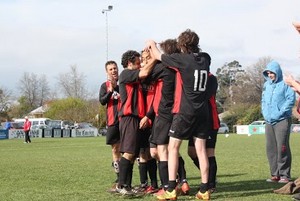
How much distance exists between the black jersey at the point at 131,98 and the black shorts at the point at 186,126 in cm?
85

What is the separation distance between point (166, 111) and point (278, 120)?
10.3 feet

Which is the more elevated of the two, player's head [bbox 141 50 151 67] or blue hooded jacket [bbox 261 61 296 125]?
player's head [bbox 141 50 151 67]

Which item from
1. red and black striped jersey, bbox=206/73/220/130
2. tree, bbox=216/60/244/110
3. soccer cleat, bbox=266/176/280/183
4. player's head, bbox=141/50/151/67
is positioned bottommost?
soccer cleat, bbox=266/176/280/183

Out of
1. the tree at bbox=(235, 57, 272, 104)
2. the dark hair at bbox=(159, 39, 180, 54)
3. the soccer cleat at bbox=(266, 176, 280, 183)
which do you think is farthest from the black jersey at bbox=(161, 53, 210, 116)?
the tree at bbox=(235, 57, 272, 104)

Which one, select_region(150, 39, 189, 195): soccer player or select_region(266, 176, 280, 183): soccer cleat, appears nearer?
select_region(150, 39, 189, 195): soccer player

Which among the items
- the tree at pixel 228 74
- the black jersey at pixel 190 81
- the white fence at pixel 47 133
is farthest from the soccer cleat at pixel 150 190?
the tree at pixel 228 74

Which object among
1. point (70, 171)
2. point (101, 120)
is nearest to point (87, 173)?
point (70, 171)

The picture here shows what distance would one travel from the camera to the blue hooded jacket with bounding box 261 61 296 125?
30.7ft

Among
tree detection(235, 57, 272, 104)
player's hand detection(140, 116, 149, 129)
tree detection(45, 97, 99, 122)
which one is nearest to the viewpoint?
player's hand detection(140, 116, 149, 129)

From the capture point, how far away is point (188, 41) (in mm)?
6809

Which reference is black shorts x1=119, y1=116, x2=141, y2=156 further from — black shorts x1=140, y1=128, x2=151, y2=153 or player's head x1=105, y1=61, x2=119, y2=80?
player's head x1=105, y1=61, x2=119, y2=80

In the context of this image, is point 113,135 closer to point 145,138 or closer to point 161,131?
point 145,138

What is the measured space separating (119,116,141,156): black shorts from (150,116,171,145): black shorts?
37 cm

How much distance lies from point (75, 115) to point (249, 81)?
38493mm
